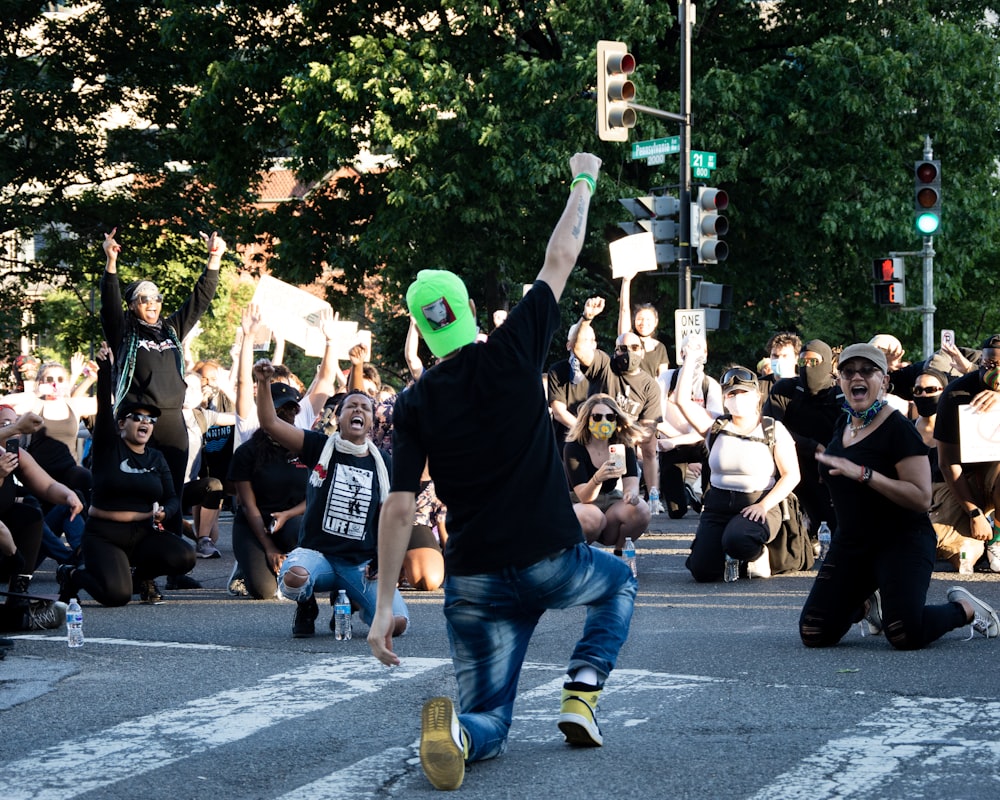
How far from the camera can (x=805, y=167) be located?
26234 millimetres

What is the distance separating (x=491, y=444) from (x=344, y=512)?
397 cm

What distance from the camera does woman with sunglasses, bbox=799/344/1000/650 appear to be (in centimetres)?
823

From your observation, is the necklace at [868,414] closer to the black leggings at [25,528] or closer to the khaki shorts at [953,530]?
the khaki shorts at [953,530]

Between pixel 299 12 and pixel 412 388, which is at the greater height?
pixel 299 12

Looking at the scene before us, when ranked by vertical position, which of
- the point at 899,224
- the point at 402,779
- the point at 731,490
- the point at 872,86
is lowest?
the point at 402,779

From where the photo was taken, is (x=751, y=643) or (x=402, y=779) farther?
(x=751, y=643)

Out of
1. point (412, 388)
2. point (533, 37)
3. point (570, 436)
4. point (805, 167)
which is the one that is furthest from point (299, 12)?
point (412, 388)

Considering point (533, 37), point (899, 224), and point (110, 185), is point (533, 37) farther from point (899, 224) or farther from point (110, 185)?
point (110, 185)

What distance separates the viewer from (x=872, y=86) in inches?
1027

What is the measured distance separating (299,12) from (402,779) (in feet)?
80.9

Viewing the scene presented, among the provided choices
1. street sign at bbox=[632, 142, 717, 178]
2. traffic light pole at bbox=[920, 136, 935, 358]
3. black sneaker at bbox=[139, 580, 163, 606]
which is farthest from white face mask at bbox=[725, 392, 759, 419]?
traffic light pole at bbox=[920, 136, 935, 358]

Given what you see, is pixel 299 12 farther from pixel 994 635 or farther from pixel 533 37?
pixel 994 635

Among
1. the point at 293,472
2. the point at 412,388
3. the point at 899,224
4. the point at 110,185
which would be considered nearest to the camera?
the point at 412,388

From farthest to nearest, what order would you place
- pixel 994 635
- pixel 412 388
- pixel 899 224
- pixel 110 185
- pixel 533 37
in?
pixel 110 185
pixel 533 37
pixel 899 224
pixel 994 635
pixel 412 388
